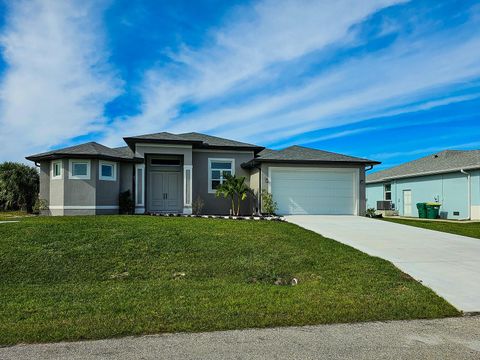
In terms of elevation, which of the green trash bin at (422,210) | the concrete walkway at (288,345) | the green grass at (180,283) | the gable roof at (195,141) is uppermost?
the gable roof at (195,141)

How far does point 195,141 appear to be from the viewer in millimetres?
17922

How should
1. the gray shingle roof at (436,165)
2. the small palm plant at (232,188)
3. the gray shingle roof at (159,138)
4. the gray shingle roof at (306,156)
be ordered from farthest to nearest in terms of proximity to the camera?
1. the gray shingle roof at (436,165)
2. the small palm plant at (232,188)
3. the gray shingle roof at (159,138)
4. the gray shingle roof at (306,156)

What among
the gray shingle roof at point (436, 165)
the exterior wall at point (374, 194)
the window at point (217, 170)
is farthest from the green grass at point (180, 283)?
the exterior wall at point (374, 194)

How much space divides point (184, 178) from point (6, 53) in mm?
8806

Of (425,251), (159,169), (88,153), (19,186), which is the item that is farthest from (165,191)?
(425,251)

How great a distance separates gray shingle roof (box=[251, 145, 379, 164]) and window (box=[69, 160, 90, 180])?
7541 mm

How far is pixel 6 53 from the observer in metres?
11.7

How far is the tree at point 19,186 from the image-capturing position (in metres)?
22.4

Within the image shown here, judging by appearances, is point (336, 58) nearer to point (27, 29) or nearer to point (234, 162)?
point (234, 162)

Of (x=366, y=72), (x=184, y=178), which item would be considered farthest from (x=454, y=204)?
(x=184, y=178)

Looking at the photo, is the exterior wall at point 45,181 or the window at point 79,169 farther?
the exterior wall at point 45,181

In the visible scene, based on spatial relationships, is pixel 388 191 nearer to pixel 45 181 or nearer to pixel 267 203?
pixel 267 203

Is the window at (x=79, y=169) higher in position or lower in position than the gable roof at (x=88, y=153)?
lower

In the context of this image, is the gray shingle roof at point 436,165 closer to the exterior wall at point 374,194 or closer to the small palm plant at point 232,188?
the exterior wall at point 374,194
